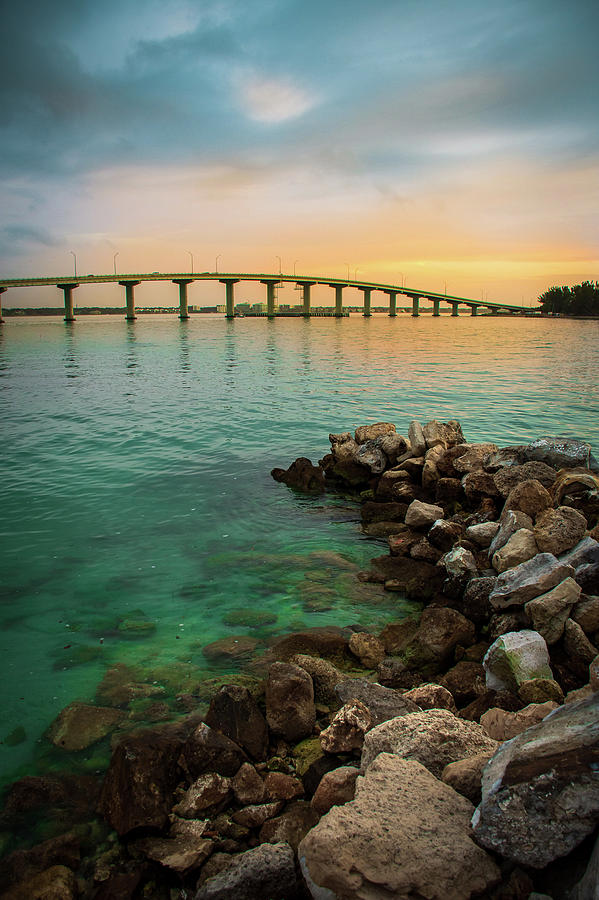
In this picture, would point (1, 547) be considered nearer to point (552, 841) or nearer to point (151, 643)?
point (151, 643)

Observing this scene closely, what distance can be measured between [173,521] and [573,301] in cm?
16788

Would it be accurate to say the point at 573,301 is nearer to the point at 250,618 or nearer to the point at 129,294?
the point at 129,294

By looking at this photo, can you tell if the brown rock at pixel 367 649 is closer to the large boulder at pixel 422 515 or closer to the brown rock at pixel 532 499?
the brown rock at pixel 532 499

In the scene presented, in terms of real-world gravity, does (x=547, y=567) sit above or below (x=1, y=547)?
above

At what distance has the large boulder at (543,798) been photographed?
2.52 meters

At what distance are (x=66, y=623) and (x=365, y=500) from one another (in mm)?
6429

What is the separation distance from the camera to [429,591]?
7246mm

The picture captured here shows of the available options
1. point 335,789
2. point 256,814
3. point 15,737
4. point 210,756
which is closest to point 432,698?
point 335,789

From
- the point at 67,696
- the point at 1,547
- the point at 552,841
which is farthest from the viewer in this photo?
the point at 1,547

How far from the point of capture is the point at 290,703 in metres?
4.60

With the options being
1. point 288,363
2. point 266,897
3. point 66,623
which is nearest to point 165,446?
point 66,623

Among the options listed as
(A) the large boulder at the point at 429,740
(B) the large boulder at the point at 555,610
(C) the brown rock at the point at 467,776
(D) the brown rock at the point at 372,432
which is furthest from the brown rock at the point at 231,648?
(D) the brown rock at the point at 372,432

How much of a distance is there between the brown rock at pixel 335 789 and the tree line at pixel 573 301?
161m

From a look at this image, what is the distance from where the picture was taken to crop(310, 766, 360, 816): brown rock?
3.53 meters
